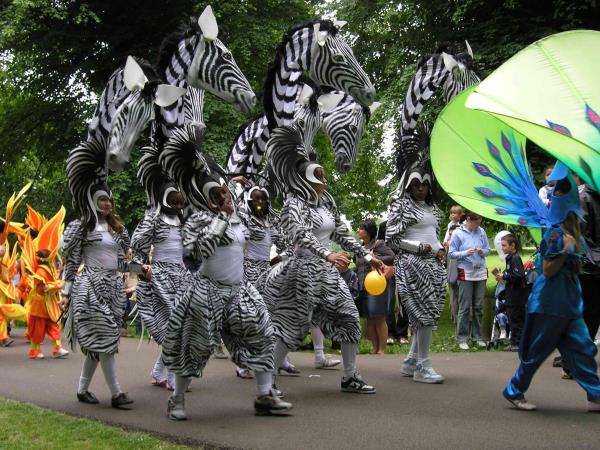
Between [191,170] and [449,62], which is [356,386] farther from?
[449,62]

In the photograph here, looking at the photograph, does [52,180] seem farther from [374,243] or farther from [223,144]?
[374,243]

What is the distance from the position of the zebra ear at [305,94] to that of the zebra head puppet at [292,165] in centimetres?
91

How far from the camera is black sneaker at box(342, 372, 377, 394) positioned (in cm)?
756

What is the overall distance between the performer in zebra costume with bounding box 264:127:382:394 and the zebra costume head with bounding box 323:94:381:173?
144 centimetres

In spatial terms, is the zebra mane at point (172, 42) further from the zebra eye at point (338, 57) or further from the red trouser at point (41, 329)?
the red trouser at point (41, 329)

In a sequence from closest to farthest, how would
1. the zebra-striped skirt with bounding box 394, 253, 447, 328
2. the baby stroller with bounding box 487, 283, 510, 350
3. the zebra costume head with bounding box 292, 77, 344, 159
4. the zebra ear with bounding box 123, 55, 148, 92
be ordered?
the zebra ear with bounding box 123, 55, 148, 92
the zebra-striped skirt with bounding box 394, 253, 447, 328
the zebra costume head with bounding box 292, 77, 344, 159
the baby stroller with bounding box 487, 283, 510, 350

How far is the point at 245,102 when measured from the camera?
8398 millimetres

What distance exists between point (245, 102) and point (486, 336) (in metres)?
6.23

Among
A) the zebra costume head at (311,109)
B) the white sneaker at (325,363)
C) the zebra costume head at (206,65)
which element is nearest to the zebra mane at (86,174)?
the zebra costume head at (206,65)

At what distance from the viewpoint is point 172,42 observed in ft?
28.0

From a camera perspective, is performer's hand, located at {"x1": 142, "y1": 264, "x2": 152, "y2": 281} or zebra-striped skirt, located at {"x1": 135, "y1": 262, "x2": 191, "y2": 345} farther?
zebra-striped skirt, located at {"x1": 135, "y1": 262, "x2": 191, "y2": 345}

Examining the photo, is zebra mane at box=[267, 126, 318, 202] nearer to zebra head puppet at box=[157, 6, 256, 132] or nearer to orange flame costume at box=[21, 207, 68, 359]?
zebra head puppet at box=[157, 6, 256, 132]

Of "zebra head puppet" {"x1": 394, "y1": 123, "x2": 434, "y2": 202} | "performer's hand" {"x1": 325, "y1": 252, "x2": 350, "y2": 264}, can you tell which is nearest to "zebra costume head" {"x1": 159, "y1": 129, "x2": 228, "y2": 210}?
"performer's hand" {"x1": 325, "y1": 252, "x2": 350, "y2": 264}

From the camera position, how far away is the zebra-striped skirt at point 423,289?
8000 mm
